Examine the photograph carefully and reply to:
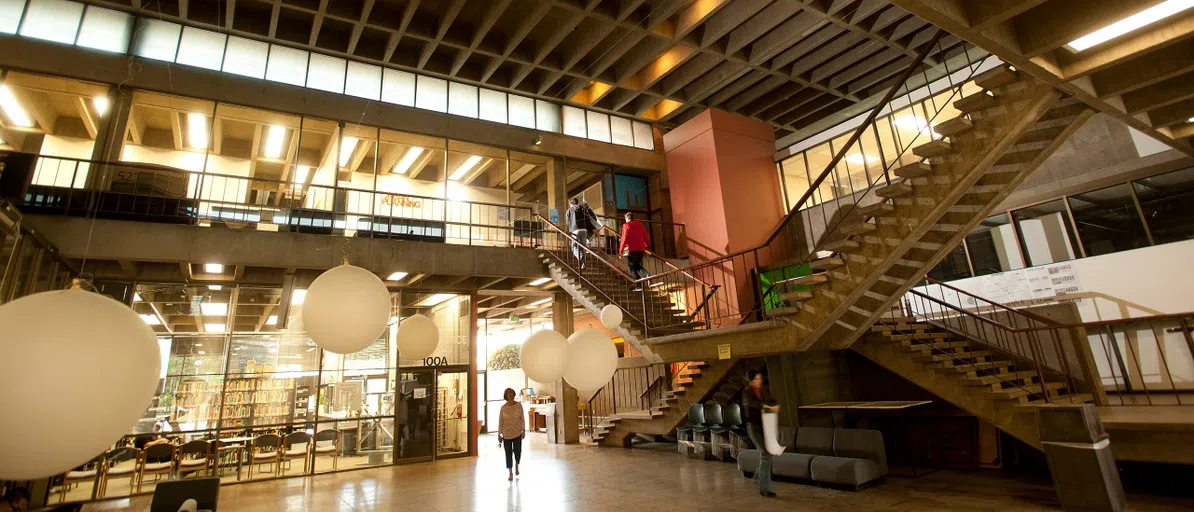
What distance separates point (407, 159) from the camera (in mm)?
14539

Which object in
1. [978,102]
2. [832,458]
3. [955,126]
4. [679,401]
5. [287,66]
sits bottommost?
[832,458]

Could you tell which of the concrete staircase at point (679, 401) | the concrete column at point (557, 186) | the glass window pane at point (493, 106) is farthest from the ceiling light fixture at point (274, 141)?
the concrete staircase at point (679, 401)

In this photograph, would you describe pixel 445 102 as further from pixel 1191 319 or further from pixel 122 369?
pixel 1191 319

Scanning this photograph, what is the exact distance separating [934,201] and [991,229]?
210 inches

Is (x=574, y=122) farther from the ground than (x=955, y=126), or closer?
farther from the ground

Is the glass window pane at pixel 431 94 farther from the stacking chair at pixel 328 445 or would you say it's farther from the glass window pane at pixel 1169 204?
the glass window pane at pixel 1169 204

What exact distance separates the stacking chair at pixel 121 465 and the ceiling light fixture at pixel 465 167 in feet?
32.1

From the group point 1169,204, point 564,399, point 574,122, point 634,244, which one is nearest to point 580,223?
point 634,244

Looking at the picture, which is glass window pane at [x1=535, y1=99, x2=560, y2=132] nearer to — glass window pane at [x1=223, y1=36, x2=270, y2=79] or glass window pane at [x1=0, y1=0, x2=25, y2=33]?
glass window pane at [x1=223, y1=36, x2=270, y2=79]

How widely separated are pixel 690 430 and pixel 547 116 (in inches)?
370

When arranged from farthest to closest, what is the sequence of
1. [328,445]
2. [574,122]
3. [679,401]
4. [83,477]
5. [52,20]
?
[574,122] < [679,401] < [328,445] < [52,20] < [83,477]

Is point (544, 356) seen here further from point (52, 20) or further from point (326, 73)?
point (52, 20)

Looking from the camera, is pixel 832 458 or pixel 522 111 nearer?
pixel 832 458

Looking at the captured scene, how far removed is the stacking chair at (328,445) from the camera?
10578 millimetres
